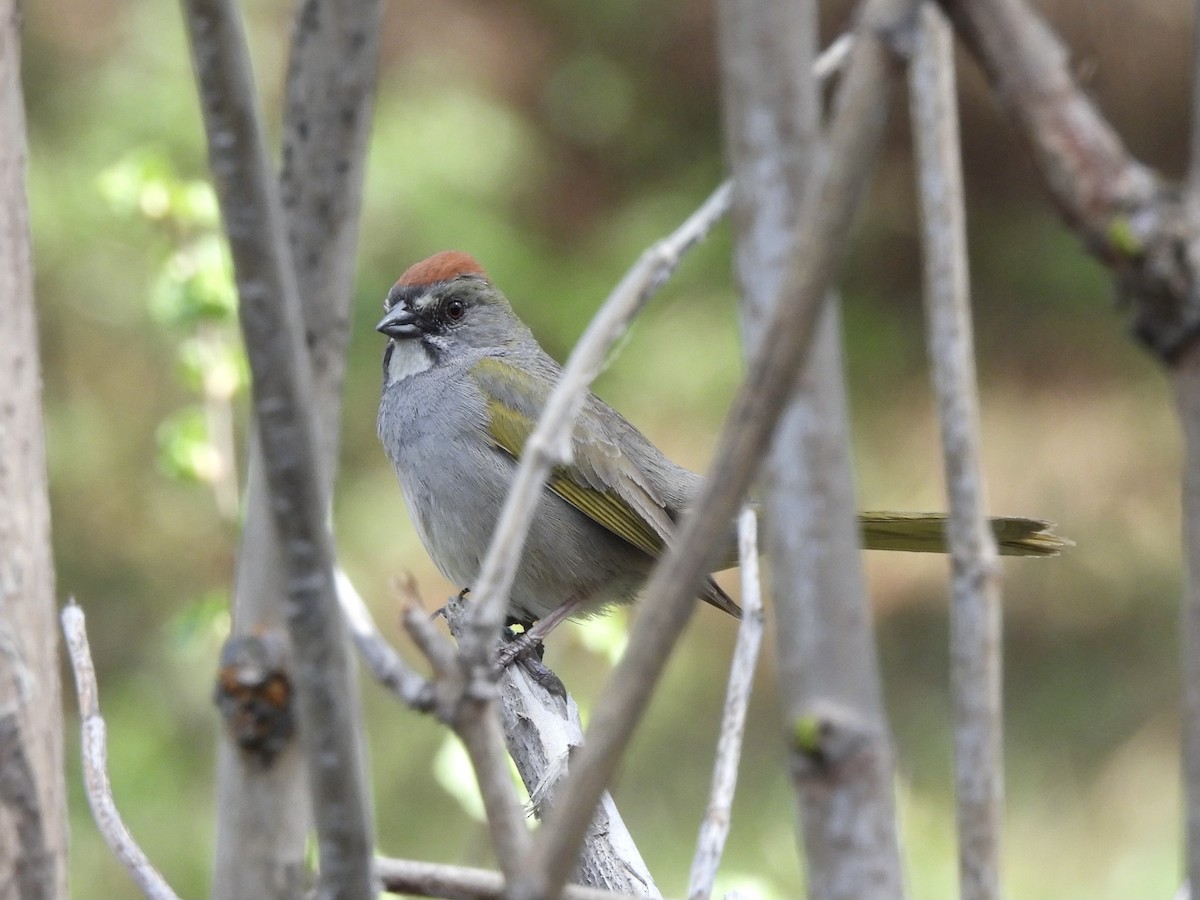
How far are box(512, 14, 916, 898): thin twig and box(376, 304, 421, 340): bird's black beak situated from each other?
372 cm

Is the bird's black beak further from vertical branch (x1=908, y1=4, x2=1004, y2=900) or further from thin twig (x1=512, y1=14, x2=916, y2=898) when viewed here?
thin twig (x1=512, y1=14, x2=916, y2=898)

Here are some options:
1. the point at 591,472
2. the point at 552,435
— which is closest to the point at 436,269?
the point at 591,472

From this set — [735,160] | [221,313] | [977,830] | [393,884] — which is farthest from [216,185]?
[221,313]

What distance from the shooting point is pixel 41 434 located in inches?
71.7

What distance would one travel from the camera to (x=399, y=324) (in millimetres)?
4777

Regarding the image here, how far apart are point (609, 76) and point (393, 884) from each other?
6.29 metres

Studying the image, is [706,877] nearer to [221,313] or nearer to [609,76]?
[221,313]

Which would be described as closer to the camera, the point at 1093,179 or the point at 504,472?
the point at 1093,179

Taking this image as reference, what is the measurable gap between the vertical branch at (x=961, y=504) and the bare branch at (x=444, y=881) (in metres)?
0.54

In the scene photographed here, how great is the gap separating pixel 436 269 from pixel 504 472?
0.76m

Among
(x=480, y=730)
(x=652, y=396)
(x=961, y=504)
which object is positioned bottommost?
(x=480, y=730)

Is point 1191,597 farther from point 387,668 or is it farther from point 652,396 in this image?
point 652,396

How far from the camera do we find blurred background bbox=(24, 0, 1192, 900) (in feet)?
21.4

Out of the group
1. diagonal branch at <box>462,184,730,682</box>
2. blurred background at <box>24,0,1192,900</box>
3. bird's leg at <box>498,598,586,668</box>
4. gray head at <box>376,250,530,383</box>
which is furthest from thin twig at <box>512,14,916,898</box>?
Answer: blurred background at <box>24,0,1192,900</box>
